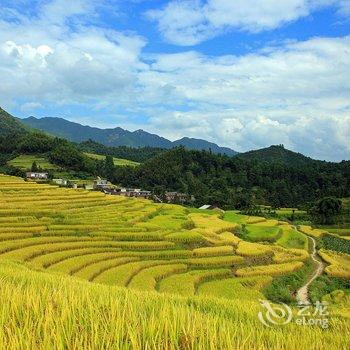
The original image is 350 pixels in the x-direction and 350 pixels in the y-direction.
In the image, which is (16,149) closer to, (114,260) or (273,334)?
(114,260)

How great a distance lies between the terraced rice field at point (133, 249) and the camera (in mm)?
23562

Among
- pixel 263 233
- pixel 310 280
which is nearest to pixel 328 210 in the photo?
pixel 263 233

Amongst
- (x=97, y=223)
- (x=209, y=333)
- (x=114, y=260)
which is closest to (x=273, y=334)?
(x=209, y=333)

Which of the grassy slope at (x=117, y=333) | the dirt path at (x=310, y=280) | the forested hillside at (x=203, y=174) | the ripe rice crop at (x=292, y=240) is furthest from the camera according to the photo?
the forested hillside at (x=203, y=174)

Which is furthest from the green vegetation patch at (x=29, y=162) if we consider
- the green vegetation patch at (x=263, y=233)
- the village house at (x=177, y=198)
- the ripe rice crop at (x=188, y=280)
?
the ripe rice crop at (x=188, y=280)

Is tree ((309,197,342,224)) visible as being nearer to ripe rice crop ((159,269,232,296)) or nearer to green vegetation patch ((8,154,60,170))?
ripe rice crop ((159,269,232,296))

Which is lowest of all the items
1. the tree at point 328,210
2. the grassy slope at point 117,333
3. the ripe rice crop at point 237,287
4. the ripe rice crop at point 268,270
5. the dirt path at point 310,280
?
the dirt path at point 310,280

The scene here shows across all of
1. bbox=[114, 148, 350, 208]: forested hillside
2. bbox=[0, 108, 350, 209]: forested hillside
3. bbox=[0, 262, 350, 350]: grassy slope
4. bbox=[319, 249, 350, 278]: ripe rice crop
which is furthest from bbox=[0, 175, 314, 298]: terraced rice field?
bbox=[0, 108, 350, 209]: forested hillside

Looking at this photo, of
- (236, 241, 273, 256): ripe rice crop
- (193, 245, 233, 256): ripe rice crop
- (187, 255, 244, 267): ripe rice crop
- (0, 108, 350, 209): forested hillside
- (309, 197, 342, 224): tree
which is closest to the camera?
(187, 255, 244, 267): ripe rice crop

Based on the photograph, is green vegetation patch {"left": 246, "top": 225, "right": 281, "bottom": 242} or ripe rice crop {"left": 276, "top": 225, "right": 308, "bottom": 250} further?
green vegetation patch {"left": 246, "top": 225, "right": 281, "bottom": 242}

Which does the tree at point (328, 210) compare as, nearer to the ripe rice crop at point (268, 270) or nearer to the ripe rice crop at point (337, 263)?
the ripe rice crop at point (337, 263)

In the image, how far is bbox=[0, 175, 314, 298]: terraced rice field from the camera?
77.3 ft

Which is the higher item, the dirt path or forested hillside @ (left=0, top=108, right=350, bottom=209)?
forested hillside @ (left=0, top=108, right=350, bottom=209)

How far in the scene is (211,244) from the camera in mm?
34844
